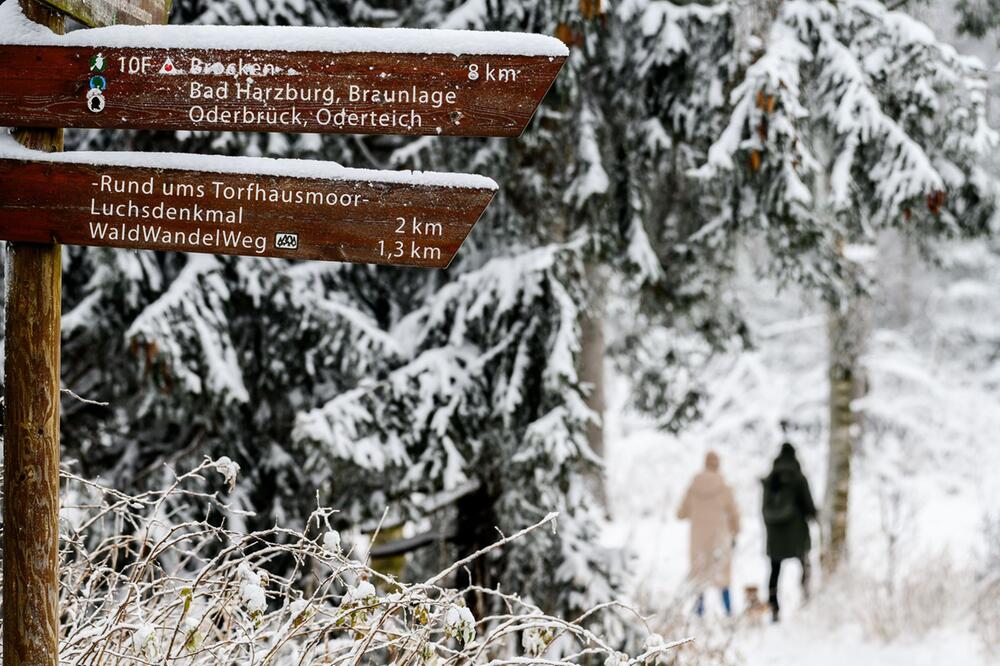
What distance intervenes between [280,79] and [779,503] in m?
7.45

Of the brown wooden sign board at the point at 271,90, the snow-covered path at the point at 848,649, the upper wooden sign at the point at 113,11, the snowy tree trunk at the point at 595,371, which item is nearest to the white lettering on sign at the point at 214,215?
the brown wooden sign board at the point at 271,90

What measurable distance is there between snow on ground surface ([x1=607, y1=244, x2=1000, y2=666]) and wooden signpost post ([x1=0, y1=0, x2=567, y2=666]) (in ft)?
18.7

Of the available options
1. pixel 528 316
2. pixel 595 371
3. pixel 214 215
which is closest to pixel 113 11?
pixel 214 215

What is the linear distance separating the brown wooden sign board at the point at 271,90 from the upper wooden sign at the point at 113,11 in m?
0.11

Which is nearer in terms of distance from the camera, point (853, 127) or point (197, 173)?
point (197, 173)

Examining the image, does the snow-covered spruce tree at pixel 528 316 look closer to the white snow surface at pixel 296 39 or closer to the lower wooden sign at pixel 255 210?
the lower wooden sign at pixel 255 210

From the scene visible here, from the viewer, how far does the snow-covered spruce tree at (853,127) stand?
4.81 metres

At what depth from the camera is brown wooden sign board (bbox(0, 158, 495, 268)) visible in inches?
97.6

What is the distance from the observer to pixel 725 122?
5414 mm

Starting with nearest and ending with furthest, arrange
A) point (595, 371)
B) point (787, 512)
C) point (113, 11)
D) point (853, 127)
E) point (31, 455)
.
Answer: point (31, 455)
point (113, 11)
point (853, 127)
point (787, 512)
point (595, 371)

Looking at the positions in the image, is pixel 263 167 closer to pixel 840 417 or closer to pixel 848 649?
pixel 848 649

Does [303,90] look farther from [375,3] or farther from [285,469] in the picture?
[375,3]

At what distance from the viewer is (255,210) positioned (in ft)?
8.16

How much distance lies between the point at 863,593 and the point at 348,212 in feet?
20.2
